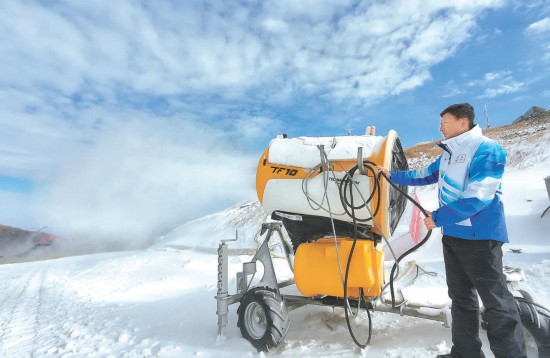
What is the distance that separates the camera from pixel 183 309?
5.38 m

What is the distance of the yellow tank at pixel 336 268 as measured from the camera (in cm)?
338

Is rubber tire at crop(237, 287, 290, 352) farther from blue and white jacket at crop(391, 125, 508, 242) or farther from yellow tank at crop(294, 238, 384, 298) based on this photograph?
blue and white jacket at crop(391, 125, 508, 242)

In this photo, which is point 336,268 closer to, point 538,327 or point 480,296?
point 480,296

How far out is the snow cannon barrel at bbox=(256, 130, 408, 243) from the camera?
11.3 ft

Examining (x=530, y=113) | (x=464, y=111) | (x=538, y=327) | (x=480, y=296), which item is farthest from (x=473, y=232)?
(x=530, y=113)

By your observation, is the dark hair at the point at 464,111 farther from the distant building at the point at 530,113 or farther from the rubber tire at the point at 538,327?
the distant building at the point at 530,113

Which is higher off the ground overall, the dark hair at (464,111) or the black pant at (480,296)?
the dark hair at (464,111)

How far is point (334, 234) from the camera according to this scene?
342 cm

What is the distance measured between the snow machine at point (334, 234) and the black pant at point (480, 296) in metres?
0.38

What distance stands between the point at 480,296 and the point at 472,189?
2.96 ft

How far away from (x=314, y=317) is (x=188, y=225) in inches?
678

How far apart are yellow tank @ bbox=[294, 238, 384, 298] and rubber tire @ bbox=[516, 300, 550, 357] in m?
1.24

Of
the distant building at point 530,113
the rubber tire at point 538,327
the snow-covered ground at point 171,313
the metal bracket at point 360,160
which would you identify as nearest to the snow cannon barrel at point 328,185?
the metal bracket at point 360,160

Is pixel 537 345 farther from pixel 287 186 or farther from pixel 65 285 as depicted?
pixel 65 285
